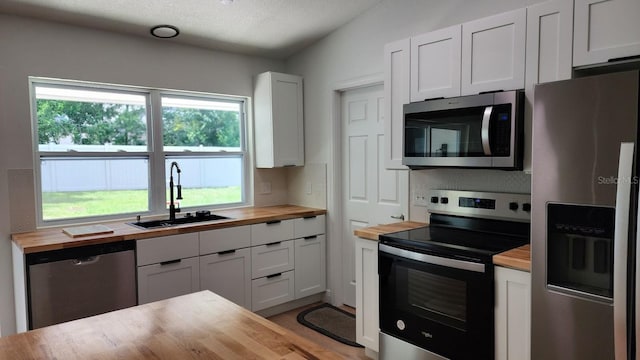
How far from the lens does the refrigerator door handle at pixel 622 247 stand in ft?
4.95

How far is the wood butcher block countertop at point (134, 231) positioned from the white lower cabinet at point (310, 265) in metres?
0.27

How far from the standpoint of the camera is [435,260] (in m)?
2.23

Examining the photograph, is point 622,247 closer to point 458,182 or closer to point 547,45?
point 547,45

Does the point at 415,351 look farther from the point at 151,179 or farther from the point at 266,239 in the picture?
the point at 151,179

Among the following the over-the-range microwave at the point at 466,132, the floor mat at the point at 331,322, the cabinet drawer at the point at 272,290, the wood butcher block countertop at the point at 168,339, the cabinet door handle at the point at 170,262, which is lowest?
the floor mat at the point at 331,322

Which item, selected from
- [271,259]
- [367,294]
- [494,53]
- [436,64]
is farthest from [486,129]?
[271,259]

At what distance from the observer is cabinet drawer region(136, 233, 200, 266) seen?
284cm

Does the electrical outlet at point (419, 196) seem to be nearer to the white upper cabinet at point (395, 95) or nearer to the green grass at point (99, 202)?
the white upper cabinet at point (395, 95)

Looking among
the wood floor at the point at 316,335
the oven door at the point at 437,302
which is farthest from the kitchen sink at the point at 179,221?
the oven door at the point at 437,302

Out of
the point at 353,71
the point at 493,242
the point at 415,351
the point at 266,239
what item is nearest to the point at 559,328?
the point at 493,242

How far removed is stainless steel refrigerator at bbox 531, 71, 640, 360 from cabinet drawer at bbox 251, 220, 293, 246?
7.21 feet

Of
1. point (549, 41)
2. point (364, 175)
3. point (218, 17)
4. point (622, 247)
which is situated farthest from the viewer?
point (364, 175)

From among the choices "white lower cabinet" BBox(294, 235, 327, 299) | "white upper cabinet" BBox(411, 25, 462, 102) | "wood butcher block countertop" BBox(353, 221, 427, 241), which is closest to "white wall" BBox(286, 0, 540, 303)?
"white lower cabinet" BBox(294, 235, 327, 299)

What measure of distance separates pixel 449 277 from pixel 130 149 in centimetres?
272
